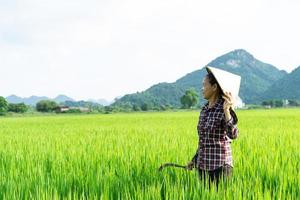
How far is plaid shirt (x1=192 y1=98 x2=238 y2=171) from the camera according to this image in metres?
3.09

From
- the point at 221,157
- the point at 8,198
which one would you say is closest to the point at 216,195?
the point at 221,157

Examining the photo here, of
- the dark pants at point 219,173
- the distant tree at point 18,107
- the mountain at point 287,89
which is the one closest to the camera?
the dark pants at point 219,173

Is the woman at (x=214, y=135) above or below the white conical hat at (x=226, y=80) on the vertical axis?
below

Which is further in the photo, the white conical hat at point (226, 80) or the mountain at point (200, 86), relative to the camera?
the mountain at point (200, 86)

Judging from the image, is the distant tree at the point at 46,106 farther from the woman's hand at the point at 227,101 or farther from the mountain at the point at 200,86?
the woman's hand at the point at 227,101

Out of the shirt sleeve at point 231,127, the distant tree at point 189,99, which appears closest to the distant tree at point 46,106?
the distant tree at point 189,99

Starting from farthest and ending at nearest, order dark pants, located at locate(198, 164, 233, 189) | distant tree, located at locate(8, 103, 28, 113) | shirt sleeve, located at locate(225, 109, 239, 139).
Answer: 1. distant tree, located at locate(8, 103, 28, 113)
2. dark pants, located at locate(198, 164, 233, 189)
3. shirt sleeve, located at locate(225, 109, 239, 139)

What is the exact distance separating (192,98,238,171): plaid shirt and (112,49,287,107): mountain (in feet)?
382

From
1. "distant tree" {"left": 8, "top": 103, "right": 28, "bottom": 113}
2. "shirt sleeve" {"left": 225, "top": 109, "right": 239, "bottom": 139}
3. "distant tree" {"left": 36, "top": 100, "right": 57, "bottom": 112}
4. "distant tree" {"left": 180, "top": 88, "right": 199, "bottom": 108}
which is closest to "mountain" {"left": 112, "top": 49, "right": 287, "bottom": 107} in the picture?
"distant tree" {"left": 180, "top": 88, "right": 199, "bottom": 108}

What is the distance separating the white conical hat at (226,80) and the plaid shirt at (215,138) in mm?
103

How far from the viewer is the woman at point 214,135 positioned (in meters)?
3.09

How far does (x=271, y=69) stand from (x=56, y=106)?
140 m

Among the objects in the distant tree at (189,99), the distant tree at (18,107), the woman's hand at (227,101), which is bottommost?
the woman's hand at (227,101)

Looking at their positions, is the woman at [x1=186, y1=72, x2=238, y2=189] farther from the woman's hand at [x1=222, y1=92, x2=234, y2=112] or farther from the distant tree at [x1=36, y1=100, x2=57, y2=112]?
the distant tree at [x1=36, y1=100, x2=57, y2=112]
